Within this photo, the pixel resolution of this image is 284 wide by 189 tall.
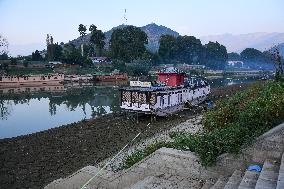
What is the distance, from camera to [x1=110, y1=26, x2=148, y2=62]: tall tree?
362 ft

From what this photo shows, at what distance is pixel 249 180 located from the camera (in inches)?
284

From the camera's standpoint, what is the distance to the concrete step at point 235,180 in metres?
7.25

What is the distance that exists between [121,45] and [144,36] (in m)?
8.67

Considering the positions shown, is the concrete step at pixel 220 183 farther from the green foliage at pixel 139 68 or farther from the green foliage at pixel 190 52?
the green foliage at pixel 190 52

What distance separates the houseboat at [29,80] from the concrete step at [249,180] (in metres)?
69.9

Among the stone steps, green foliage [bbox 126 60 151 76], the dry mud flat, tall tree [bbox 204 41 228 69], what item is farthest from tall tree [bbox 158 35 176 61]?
the stone steps

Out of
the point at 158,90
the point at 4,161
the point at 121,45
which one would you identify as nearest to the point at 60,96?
the point at 158,90

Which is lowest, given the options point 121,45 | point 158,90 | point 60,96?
point 60,96

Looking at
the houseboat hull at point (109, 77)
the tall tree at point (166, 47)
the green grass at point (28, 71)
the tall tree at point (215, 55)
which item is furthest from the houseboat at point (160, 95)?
the tall tree at point (215, 55)

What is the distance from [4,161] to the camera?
17516 mm

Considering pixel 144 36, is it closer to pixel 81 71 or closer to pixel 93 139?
pixel 81 71

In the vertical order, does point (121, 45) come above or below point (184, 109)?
above

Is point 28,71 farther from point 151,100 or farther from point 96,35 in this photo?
point 151,100

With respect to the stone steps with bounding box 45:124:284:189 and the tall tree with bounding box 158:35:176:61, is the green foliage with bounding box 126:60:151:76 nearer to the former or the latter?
the tall tree with bounding box 158:35:176:61
